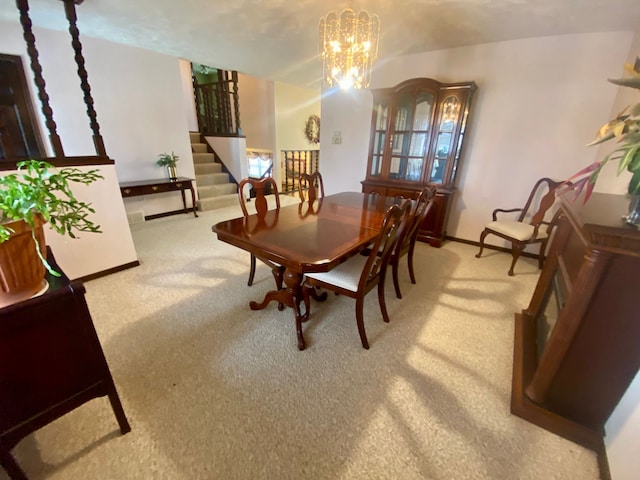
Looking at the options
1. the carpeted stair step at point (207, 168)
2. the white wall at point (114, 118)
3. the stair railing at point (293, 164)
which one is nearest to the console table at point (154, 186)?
the white wall at point (114, 118)

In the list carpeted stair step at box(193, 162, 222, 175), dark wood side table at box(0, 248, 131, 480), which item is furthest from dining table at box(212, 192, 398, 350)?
carpeted stair step at box(193, 162, 222, 175)

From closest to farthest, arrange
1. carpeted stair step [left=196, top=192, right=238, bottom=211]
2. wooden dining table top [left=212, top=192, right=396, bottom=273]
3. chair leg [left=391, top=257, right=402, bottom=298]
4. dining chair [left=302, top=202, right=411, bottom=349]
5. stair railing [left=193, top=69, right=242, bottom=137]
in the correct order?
wooden dining table top [left=212, top=192, right=396, bottom=273], dining chair [left=302, top=202, right=411, bottom=349], chair leg [left=391, top=257, right=402, bottom=298], carpeted stair step [left=196, top=192, right=238, bottom=211], stair railing [left=193, top=69, right=242, bottom=137]

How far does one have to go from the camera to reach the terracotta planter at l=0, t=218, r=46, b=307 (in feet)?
2.71

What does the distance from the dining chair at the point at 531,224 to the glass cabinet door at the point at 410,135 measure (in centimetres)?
106

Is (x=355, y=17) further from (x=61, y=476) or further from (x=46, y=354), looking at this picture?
(x=61, y=476)

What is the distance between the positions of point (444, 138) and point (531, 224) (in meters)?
1.28

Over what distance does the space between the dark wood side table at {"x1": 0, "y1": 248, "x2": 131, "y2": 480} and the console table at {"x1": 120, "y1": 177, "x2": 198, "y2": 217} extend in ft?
9.83

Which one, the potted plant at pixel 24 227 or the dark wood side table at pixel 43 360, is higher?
the potted plant at pixel 24 227

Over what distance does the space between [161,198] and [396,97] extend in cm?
374

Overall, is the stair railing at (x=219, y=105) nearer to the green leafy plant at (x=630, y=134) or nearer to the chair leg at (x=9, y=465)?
the chair leg at (x=9, y=465)

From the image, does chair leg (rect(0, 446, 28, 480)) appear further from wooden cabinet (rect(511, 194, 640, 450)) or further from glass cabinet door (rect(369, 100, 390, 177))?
glass cabinet door (rect(369, 100, 390, 177))

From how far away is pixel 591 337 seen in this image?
41.5 inches

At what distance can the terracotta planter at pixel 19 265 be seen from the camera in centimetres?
83

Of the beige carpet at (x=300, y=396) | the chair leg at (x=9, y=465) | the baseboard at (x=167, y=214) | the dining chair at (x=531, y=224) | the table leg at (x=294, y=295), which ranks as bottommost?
the beige carpet at (x=300, y=396)
